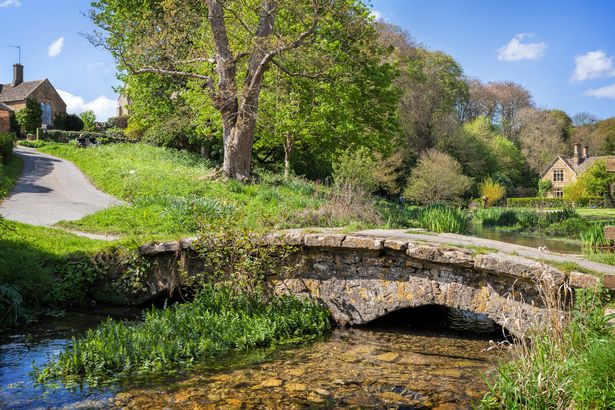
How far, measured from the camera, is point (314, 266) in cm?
875

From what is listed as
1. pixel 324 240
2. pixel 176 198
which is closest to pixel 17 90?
pixel 176 198

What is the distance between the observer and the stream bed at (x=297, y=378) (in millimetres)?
5461

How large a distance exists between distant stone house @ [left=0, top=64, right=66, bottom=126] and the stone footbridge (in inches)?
1994

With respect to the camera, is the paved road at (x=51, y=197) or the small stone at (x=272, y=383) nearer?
the small stone at (x=272, y=383)

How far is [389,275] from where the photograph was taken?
8156mm

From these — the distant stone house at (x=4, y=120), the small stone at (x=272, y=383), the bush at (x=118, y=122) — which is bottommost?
the small stone at (x=272, y=383)

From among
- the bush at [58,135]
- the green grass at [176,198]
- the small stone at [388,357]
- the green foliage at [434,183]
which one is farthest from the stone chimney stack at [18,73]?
the small stone at [388,357]

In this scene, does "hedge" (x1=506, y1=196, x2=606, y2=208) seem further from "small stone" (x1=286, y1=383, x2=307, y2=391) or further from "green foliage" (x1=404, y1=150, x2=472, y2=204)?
"small stone" (x1=286, y1=383, x2=307, y2=391)

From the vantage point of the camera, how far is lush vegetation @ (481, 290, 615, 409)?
4160 millimetres

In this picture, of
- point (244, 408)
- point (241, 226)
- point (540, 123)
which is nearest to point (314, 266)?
point (241, 226)

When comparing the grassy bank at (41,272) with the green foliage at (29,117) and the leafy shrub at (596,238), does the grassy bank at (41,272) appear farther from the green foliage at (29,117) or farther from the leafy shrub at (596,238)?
the green foliage at (29,117)

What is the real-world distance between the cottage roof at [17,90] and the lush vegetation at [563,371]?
56.7 m

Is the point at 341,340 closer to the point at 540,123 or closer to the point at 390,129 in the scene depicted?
the point at 390,129

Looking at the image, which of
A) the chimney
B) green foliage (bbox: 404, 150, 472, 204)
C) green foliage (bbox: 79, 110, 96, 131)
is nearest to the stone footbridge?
green foliage (bbox: 404, 150, 472, 204)
